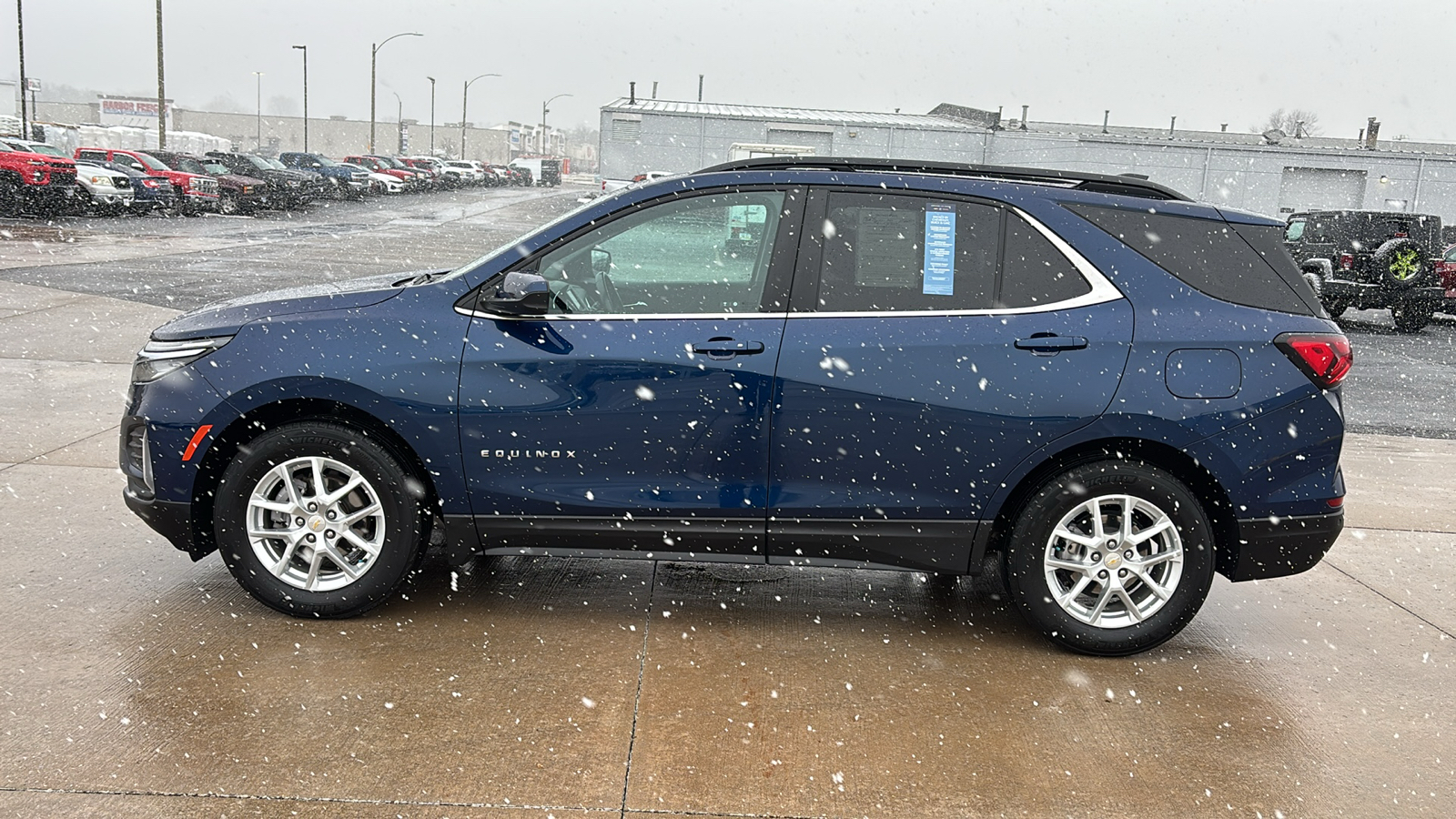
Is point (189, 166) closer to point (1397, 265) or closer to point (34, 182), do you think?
point (34, 182)

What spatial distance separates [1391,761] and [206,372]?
4.12 meters

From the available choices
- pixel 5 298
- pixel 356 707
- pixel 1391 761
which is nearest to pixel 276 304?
pixel 356 707

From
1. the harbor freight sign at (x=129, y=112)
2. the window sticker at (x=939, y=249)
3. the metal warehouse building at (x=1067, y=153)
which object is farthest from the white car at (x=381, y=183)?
the harbor freight sign at (x=129, y=112)

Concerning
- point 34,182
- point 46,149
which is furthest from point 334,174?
point 34,182

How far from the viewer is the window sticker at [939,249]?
4.17 meters

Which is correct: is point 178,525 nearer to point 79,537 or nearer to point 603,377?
point 79,537

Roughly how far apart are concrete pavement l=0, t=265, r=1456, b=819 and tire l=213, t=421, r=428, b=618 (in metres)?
0.14

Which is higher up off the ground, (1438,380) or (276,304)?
(276,304)

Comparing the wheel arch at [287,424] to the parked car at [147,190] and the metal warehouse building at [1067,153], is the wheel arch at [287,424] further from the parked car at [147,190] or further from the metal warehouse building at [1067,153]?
the metal warehouse building at [1067,153]

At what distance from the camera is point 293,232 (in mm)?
26891

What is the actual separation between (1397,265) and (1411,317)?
37.2 inches

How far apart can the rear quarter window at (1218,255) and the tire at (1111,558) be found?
27.8 inches

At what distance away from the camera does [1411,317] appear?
1747 cm

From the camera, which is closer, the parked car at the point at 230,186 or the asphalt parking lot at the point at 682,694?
the asphalt parking lot at the point at 682,694
